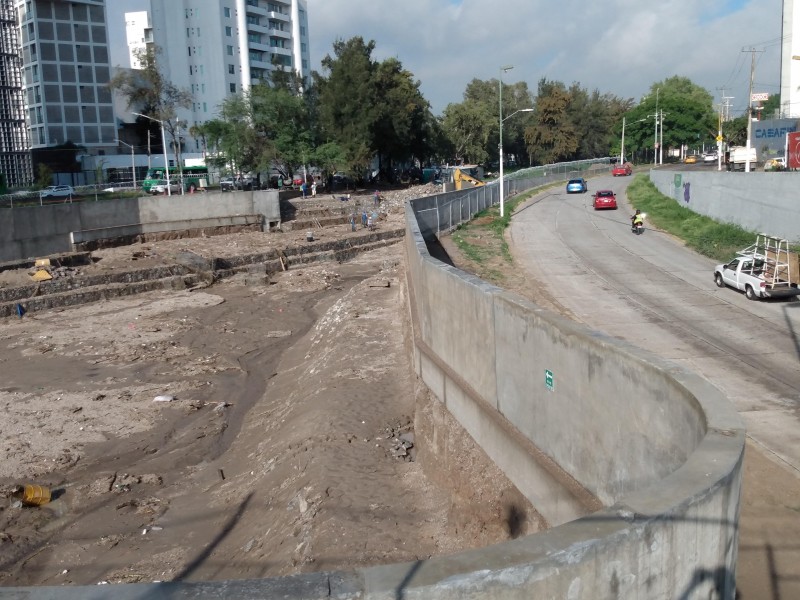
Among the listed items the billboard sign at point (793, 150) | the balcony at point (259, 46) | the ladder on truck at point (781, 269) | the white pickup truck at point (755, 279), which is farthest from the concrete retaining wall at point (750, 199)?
the balcony at point (259, 46)

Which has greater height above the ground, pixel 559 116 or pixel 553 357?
pixel 559 116

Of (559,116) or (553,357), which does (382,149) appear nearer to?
(559,116)

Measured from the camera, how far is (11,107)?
10162 centimetres

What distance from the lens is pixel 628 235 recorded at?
132 feet

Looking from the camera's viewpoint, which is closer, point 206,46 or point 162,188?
point 162,188

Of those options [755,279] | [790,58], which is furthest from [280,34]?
[755,279]

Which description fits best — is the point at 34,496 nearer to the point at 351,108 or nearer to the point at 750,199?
the point at 750,199

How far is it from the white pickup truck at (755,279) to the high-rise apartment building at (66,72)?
9297 cm

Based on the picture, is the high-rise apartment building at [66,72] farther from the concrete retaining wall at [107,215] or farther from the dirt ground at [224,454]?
the dirt ground at [224,454]

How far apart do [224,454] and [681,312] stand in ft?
45.2

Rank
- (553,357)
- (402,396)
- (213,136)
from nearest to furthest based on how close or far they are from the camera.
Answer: (553,357), (402,396), (213,136)

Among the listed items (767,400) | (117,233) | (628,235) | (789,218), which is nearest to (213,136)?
(117,233)

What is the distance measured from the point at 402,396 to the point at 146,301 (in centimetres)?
2263

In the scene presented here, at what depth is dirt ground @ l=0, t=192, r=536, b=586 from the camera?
11.4m
